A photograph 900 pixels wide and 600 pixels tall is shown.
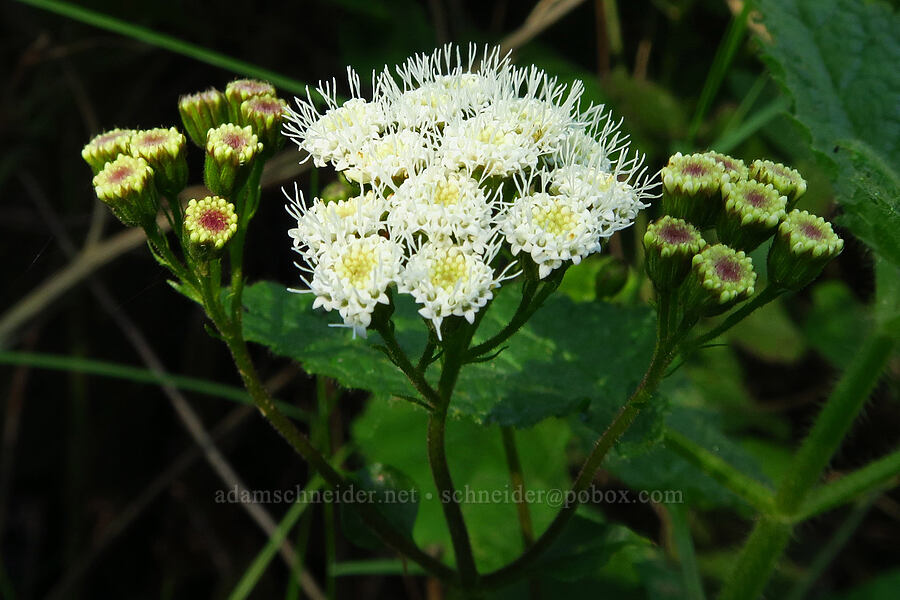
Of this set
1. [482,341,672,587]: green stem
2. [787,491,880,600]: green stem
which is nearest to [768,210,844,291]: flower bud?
[482,341,672,587]: green stem

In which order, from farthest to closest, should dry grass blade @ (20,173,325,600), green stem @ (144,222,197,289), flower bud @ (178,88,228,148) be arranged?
dry grass blade @ (20,173,325,600) → flower bud @ (178,88,228,148) → green stem @ (144,222,197,289)

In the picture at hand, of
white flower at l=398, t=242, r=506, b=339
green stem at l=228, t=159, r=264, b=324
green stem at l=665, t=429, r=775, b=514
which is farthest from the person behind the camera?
green stem at l=665, t=429, r=775, b=514

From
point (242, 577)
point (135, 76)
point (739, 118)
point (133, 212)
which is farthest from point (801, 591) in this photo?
point (135, 76)

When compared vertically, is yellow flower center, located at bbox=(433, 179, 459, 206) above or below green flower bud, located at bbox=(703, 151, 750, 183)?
below

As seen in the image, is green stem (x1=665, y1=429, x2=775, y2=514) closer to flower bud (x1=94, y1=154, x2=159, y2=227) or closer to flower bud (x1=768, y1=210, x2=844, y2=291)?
flower bud (x1=768, y1=210, x2=844, y2=291)

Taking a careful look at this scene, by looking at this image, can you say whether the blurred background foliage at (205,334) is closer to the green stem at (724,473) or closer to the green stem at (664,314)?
the green stem at (724,473)

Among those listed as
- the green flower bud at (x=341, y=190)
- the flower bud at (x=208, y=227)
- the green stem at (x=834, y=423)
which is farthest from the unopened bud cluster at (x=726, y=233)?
the flower bud at (x=208, y=227)

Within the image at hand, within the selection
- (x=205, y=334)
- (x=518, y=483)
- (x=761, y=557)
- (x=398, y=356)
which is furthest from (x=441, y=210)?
(x=205, y=334)
